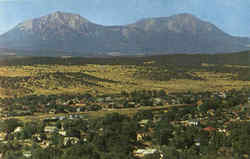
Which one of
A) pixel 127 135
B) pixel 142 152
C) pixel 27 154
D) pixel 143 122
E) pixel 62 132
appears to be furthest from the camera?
pixel 143 122

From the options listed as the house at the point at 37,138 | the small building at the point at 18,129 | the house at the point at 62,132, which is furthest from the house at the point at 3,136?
the house at the point at 62,132

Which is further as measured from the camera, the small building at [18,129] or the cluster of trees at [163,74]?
the cluster of trees at [163,74]

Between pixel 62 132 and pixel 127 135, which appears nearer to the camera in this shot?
pixel 127 135

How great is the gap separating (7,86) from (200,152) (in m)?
47.7

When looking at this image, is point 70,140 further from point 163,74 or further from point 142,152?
point 163,74

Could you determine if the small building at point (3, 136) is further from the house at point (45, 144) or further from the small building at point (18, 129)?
the house at point (45, 144)

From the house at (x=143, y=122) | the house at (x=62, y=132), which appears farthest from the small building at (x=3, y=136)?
the house at (x=143, y=122)

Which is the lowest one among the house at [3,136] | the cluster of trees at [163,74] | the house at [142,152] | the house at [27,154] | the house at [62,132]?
the house at [3,136]

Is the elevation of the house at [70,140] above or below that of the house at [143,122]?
above

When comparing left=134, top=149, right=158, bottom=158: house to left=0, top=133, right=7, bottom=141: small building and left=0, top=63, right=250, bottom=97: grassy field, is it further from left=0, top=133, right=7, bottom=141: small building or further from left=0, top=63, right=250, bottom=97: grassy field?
left=0, top=63, right=250, bottom=97: grassy field

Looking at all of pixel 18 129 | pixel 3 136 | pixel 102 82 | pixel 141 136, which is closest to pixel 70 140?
pixel 141 136

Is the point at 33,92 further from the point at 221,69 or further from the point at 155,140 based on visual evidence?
the point at 221,69

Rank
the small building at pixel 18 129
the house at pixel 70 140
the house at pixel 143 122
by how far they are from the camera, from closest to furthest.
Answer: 1. the house at pixel 70 140
2. the small building at pixel 18 129
3. the house at pixel 143 122

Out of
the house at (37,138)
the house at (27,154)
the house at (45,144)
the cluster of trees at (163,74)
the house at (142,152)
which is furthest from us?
the cluster of trees at (163,74)
